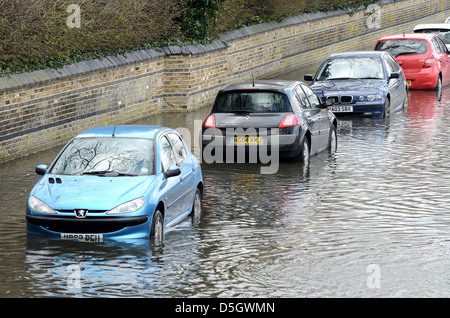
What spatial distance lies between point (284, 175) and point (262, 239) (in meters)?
4.71

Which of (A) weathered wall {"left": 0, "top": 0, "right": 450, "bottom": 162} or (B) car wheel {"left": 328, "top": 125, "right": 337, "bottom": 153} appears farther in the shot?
(B) car wheel {"left": 328, "top": 125, "right": 337, "bottom": 153}

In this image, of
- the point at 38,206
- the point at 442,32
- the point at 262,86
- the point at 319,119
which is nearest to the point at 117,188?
the point at 38,206

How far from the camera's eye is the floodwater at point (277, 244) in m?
9.45

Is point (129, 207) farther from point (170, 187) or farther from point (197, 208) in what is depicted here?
point (197, 208)

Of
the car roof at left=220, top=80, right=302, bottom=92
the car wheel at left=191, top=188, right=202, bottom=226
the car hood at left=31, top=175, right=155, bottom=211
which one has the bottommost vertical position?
the car wheel at left=191, top=188, right=202, bottom=226

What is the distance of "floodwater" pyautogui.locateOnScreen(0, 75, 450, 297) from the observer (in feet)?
31.0

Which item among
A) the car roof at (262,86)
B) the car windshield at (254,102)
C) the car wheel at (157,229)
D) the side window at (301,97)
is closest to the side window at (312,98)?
the side window at (301,97)

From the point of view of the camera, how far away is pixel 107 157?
1215cm

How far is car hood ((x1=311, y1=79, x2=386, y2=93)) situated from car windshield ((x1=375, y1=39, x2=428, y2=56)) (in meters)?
5.05

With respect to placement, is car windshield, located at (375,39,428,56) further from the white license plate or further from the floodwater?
the white license plate

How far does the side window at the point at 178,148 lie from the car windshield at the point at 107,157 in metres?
0.47

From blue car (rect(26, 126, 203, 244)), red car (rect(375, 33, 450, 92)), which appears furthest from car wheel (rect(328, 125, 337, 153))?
red car (rect(375, 33, 450, 92))
